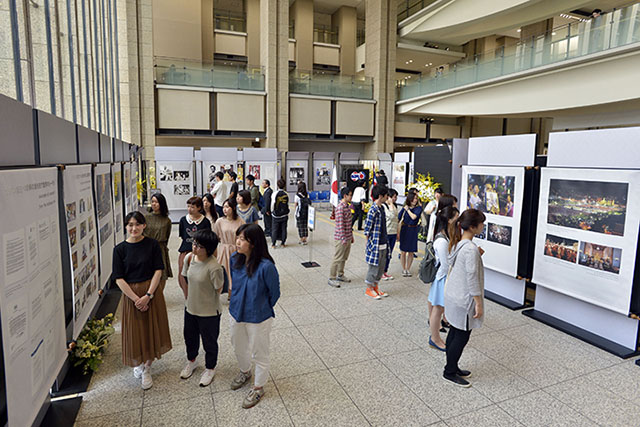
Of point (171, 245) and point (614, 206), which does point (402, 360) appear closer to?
point (614, 206)

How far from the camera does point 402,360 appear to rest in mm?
4102

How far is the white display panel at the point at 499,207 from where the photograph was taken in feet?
18.2

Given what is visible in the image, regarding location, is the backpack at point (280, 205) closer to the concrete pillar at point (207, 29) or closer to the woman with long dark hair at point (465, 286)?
the woman with long dark hair at point (465, 286)

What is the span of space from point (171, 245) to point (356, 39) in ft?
71.2

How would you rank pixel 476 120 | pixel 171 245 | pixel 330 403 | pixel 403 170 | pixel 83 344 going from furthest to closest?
pixel 476 120 < pixel 403 170 < pixel 171 245 < pixel 83 344 < pixel 330 403

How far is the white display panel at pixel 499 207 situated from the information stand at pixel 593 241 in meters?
0.39

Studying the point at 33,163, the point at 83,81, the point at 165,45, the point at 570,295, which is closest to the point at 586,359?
the point at 570,295

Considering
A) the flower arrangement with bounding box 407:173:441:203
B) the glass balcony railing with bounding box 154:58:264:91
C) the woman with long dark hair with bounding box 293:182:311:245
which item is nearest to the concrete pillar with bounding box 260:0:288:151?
the glass balcony railing with bounding box 154:58:264:91

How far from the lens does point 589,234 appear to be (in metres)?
4.58

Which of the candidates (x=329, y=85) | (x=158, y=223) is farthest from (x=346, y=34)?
(x=158, y=223)

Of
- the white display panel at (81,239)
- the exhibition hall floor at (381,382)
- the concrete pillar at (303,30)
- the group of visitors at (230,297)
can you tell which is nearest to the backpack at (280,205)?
the exhibition hall floor at (381,382)

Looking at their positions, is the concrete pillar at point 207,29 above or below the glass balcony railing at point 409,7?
below

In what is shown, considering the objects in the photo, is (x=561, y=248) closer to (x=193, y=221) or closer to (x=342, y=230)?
(x=342, y=230)

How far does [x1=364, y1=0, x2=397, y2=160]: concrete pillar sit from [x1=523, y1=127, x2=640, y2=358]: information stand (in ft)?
54.6
